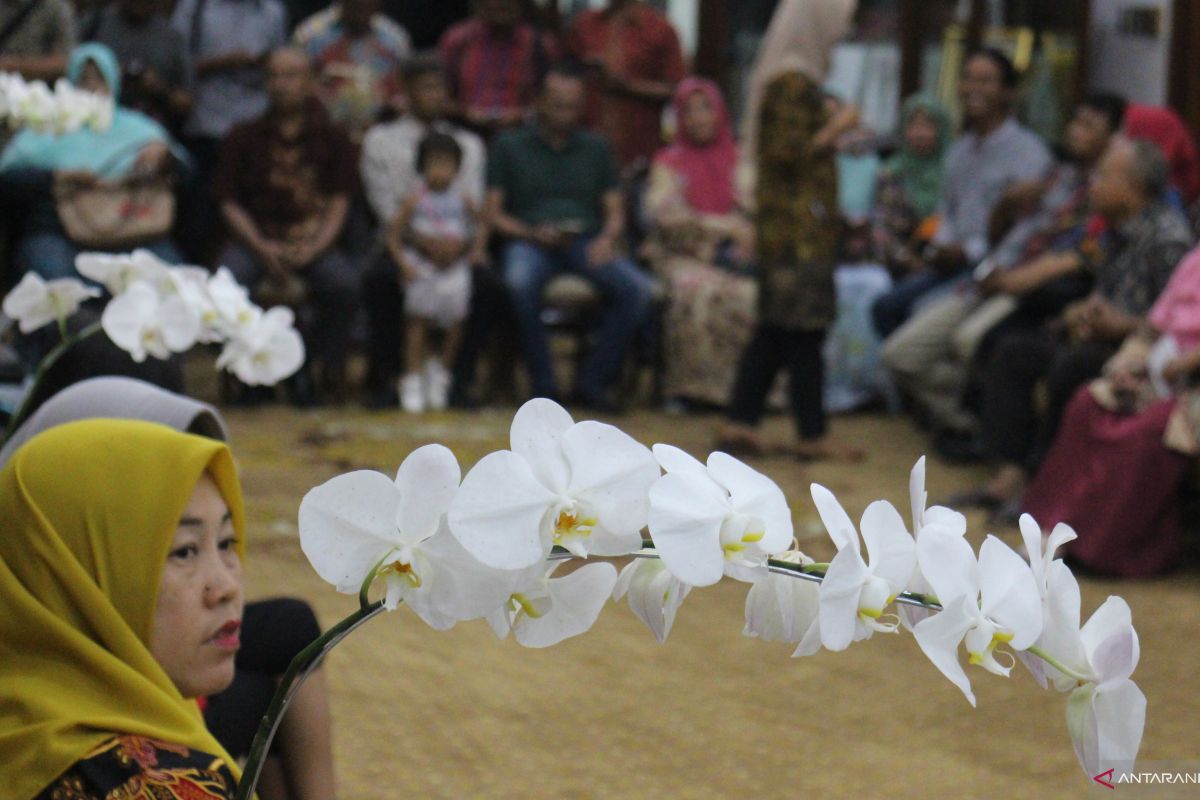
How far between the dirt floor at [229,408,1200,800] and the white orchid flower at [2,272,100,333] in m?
1.16

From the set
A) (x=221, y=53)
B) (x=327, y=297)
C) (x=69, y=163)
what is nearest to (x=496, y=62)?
(x=221, y=53)

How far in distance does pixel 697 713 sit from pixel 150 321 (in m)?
1.83

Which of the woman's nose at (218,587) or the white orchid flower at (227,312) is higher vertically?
the white orchid flower at (227,312)

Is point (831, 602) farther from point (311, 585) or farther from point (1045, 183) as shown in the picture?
point (1045, 183)

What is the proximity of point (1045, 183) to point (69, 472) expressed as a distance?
5.54 m

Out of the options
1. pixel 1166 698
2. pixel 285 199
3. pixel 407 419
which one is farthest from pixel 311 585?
pixel 285 199

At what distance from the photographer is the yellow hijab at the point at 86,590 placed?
174cm

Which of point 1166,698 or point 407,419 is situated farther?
point 407,419

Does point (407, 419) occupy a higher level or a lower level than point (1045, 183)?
lower

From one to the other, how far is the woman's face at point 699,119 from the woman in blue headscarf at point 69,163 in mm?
2144

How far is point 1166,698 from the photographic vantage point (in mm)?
3936

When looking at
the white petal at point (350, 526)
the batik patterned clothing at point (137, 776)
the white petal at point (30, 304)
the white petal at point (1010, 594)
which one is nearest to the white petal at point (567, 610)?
the white petal at point (350, 526)

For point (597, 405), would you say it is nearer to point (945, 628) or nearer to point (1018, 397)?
point (1018, 397)

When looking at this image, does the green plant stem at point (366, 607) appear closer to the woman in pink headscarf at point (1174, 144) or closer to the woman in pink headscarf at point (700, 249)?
the woman in pink headscarf at point (1174, 144)
